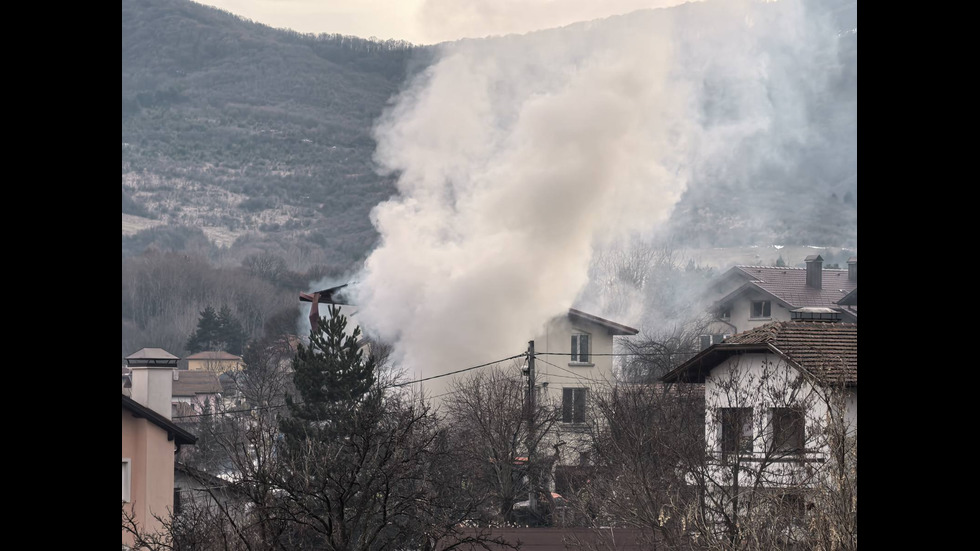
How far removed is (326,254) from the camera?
122000 millimetres

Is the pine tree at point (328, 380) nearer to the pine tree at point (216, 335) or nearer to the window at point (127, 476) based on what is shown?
the window at point (127, 476)

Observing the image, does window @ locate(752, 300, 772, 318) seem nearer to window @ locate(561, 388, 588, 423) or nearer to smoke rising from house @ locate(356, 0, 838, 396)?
smoke rising from house @ locate(356, 0, 838, 396)

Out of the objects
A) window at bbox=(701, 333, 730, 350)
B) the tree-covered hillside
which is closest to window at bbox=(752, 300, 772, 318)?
window at bbox=(701, 333, 730, 350)

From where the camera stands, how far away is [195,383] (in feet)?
244

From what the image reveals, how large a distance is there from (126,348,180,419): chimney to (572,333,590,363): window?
2714 cm

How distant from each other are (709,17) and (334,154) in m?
76.0

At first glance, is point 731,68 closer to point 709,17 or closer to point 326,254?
point 709,17

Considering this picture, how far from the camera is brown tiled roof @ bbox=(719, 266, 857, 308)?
64062 mm

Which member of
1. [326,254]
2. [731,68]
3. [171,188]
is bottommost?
[326,254]

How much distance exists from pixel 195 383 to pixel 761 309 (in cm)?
3968

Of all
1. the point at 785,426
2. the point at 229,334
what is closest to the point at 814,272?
the point at 785,426

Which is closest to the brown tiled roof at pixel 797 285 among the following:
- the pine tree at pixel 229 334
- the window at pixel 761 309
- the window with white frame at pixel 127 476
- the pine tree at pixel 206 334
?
the window at pixel 761 309

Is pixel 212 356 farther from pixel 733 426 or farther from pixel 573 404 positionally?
pixel 733 426
